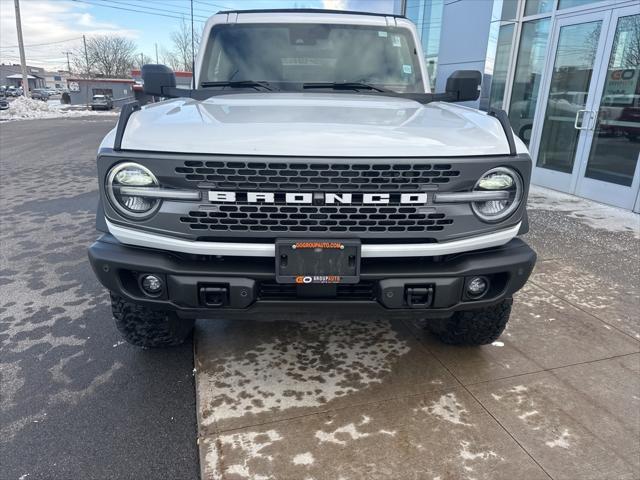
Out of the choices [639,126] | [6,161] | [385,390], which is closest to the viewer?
[385,390]

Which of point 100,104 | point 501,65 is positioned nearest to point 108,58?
point 100,104

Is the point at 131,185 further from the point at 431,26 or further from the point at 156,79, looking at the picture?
the point at 431,26

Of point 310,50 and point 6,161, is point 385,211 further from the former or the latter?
point 6,161

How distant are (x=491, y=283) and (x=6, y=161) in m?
11.0

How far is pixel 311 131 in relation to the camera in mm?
2086

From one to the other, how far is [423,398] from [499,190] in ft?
3.81

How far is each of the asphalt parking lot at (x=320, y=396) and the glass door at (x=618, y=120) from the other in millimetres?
3405

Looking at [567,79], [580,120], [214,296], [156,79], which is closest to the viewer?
[214,296]

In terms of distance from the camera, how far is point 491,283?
229cm

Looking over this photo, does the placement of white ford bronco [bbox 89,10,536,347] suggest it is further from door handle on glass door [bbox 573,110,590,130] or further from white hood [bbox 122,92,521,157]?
door handle on glass door [bbox 573,110,590,130]

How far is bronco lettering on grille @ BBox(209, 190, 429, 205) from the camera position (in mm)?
2053

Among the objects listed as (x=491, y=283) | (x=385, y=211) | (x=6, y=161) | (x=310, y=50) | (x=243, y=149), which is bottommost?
(x=6, y=161)

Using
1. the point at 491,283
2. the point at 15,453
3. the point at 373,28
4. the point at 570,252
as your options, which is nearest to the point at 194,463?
the point at 15,453

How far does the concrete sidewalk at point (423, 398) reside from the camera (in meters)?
2.07
